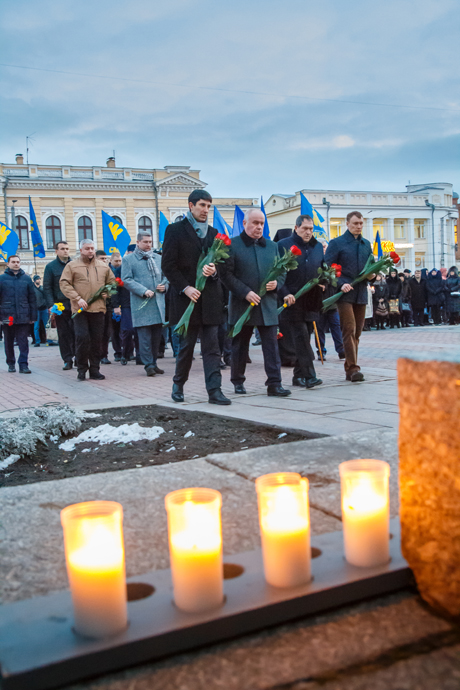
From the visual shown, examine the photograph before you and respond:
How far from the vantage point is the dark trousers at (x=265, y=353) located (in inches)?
259

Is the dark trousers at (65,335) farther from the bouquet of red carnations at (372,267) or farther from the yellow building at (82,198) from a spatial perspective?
the yellow building at (82,198)

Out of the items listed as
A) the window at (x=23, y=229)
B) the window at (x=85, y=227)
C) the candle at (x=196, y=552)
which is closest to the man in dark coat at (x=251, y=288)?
the candle at (x=196, y=552)

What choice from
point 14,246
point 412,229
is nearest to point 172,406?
point 14,246

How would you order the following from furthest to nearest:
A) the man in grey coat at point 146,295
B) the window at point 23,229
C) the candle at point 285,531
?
the window at point 23,229 → the man in grey coat at point 146,295 → the candle at point 285,531

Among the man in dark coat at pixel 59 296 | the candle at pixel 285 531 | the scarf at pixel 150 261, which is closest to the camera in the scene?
the candle at pixel 285 531

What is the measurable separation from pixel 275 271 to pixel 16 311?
567 centimetres

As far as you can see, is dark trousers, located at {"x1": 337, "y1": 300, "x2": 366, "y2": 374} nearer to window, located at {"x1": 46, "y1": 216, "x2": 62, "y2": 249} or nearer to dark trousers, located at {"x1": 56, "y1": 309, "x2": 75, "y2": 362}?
dark trousers, located at {"x1": 56, "y1": 309, "x2": 75, "y2": 362}

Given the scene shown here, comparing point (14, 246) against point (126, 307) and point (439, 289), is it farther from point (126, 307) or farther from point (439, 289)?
point (439, 289)

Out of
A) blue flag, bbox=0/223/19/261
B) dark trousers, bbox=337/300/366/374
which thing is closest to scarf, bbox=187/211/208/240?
dark trousers, bbox=337/300/366/374

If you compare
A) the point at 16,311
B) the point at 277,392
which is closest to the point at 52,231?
the point at 16,311

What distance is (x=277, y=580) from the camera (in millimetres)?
1744

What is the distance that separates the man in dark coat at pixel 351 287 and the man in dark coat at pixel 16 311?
533cm

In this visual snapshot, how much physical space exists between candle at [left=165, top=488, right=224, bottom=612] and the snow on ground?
304 centimetres

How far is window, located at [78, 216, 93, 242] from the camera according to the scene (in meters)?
50.0
